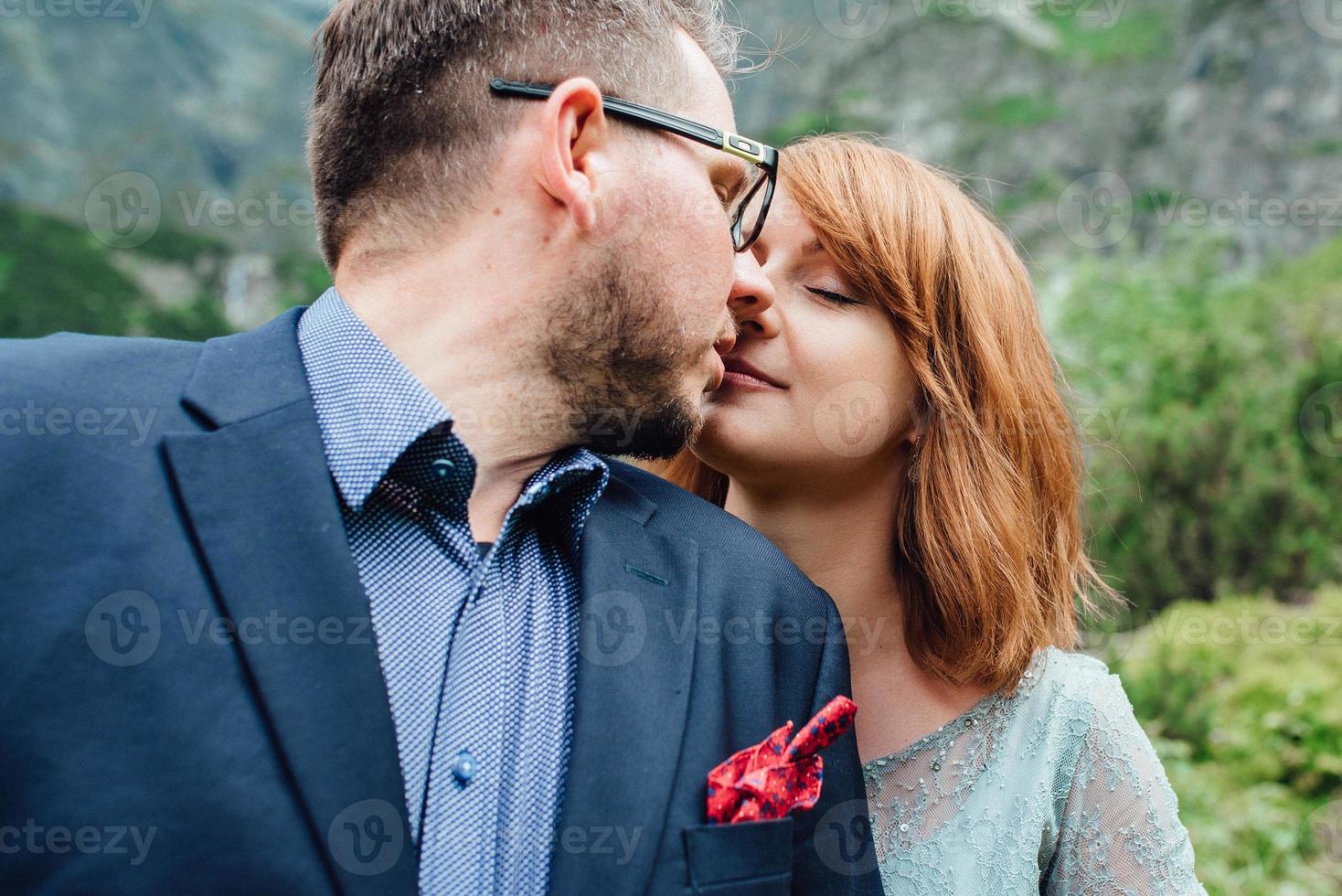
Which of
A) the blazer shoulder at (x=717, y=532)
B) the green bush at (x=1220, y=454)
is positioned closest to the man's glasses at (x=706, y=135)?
the blazer shoulder at (x=717, y=532)

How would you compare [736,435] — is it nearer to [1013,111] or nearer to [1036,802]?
[1036,802]

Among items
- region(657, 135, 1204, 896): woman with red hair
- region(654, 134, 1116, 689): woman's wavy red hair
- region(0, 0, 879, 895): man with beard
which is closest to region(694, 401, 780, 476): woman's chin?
region(657, 135, 1204, 896): woman with red hair

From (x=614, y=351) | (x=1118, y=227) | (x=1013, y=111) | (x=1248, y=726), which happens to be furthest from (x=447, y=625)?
(x=1013, y=111)

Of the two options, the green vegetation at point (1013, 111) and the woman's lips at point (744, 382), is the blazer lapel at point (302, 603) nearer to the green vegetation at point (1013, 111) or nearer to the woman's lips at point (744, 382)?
the woman's lips at point (744, 382)

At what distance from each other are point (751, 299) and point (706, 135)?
0.52m

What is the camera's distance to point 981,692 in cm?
258

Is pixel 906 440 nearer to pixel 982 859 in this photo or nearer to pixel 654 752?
pixel 982 859

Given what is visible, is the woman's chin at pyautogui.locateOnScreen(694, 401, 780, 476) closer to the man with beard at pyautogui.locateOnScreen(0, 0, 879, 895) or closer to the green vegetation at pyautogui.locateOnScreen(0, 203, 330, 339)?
the man with beard at pyautogui.locateOnScreen(0, 0, 879, 895)

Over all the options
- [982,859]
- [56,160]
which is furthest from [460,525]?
[56,160]

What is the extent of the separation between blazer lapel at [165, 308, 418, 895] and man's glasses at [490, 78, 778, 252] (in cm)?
67

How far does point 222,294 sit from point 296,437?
29.2m

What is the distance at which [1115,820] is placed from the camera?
2.34m

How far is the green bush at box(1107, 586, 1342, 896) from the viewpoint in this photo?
4777 millimetres

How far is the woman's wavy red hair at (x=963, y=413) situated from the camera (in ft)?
8.17
